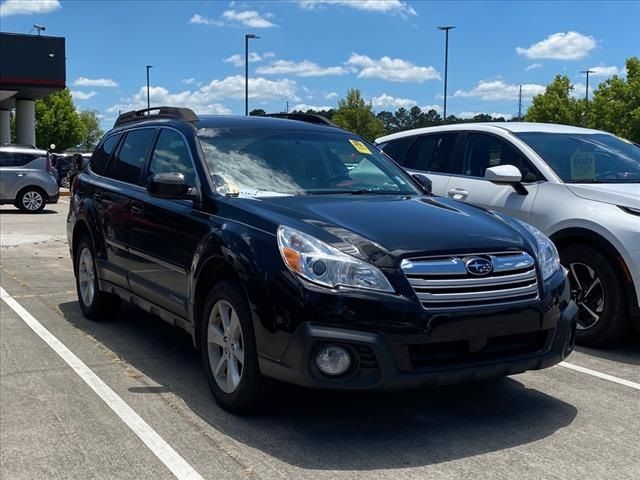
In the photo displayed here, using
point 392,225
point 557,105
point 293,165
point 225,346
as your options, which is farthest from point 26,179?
point 557,105

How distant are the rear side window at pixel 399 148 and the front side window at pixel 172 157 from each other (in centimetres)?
316

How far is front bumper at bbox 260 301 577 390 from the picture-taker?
3514mm

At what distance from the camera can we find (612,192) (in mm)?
5668

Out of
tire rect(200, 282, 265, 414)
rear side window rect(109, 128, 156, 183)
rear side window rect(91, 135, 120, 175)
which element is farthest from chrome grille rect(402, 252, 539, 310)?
rear side window rect(91, 135, 120, 175)

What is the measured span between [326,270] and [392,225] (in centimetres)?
54

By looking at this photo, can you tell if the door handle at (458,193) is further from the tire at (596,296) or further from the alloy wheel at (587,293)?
the alloy wheel at (587,293)

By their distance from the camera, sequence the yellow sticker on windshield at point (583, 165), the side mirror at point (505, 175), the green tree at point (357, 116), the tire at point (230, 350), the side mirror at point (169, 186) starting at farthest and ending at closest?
1. the green tree at point (357, 116)
2. the yellow sticker on windshield at point (583, 165)
3. the side mirror at point (505, 175)
4. the side mirror at point (169, 186)
5. the tire at point (230, 350)

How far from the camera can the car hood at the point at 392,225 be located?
12.1 ft

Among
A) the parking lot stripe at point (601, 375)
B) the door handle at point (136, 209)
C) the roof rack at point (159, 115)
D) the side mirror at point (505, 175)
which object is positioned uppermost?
the roof rack at point (159, 115)

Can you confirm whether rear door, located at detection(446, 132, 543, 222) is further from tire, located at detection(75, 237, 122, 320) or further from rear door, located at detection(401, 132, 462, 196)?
tire, located at detection(75, 237, 122, 320)

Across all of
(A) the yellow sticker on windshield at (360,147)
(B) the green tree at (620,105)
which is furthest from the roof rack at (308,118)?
(B) the green tree at (620,105)

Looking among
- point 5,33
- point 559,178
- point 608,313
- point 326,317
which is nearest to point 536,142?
point 559,178

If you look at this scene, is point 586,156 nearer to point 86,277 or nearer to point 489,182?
point 489,182

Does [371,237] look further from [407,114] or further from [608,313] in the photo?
[407,114]
